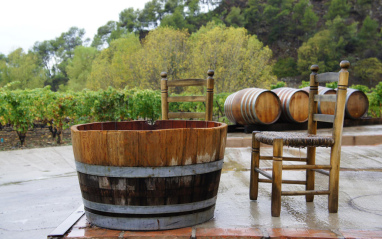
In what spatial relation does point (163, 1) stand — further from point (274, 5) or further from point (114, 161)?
point (114, 161)

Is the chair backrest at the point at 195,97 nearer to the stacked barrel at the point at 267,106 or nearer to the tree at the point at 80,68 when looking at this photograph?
the stacked barrel at the point at 267,106

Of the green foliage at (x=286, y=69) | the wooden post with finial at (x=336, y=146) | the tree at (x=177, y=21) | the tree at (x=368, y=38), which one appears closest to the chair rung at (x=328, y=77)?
the wooden post with finial at (x=336, y=146)

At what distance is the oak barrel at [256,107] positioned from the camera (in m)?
7.05

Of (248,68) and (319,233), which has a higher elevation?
(248,68)

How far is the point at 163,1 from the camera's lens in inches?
3467

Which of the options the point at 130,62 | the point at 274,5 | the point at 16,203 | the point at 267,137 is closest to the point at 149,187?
the point at 267,137

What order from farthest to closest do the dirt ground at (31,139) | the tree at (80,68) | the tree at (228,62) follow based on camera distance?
the tree at (80,68) < the tree at (228,62) < the dirt ground at (31,139)

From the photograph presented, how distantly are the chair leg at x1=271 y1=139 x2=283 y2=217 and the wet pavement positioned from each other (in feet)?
0.27

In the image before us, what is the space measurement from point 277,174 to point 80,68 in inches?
2530

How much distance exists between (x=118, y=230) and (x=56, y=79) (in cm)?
8104

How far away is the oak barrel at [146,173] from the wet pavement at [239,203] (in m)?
0.19

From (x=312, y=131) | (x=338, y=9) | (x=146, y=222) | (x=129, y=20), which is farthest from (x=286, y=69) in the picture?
(x=146, y=222)

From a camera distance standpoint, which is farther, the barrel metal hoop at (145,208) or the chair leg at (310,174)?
the chair leg at (310,174)

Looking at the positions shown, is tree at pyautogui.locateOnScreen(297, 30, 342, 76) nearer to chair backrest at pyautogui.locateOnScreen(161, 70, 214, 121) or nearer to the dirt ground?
the dirt ground
